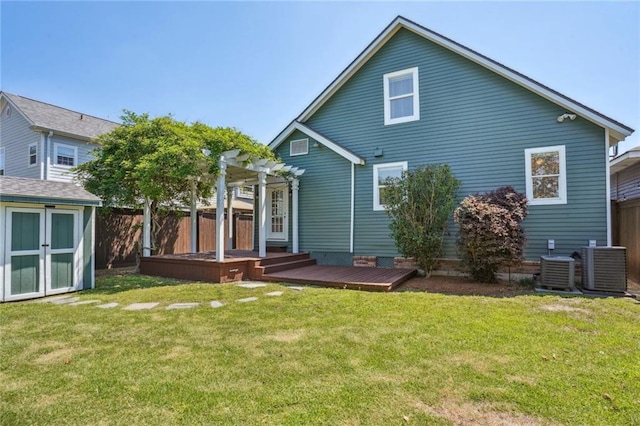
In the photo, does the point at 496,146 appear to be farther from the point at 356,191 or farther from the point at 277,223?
the point at 277,223

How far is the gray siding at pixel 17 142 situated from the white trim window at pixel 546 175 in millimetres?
18805

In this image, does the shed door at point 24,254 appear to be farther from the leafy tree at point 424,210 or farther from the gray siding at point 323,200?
the leafy tree at point 424,210

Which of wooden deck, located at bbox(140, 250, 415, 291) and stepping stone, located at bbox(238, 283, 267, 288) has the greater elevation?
wooden deck, located at bbox(140, 250, 415, 291)

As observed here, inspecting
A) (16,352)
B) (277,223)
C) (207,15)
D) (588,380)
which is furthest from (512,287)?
(207,15)

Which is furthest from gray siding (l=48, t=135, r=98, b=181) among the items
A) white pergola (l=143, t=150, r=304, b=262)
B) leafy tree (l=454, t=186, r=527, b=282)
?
leafy tree (l=454, t=186, r=527, b=282)

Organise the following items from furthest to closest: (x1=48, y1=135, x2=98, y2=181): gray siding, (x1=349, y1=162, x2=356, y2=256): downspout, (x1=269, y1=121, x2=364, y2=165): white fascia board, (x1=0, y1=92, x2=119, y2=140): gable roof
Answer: (x1=48, y1=135, x2=98, y2=181): gray siding
(x1=0, y1=92, x2=119, y2=140): gable roof
(x1=349, y1=162, x2=356, y2=256): downspout
(x1=269, y1=121, x2=364, y2=165): white fascia board

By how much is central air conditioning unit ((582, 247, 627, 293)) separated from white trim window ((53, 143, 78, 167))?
63.7ft

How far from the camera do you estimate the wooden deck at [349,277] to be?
23.4ft

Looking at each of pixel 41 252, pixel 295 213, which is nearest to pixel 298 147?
pixel 295 213

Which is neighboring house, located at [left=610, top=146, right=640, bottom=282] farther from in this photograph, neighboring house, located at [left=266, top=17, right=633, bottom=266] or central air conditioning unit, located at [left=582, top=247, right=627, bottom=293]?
central air conditioning unit, located at [left=582, top=247, right=627, bottom=293]

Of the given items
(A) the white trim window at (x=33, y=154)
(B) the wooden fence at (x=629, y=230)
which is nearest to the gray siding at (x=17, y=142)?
(A) the white trim window at (x=33, y=154)

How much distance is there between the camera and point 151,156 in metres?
7.93

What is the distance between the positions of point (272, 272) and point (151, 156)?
424cm

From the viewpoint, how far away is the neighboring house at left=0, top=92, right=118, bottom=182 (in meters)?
14.2
